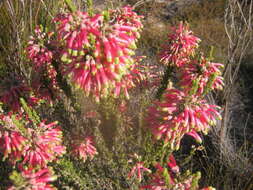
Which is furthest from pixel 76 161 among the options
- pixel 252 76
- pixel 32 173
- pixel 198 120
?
pixel 252 76

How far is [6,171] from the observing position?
2.93 meters

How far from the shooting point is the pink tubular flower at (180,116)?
4.91 ft

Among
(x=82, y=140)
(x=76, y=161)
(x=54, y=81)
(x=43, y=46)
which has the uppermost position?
(x=43, y=46)

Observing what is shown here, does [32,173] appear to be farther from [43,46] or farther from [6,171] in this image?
[6,171]

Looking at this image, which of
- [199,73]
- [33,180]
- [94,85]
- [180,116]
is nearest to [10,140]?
[33,180]

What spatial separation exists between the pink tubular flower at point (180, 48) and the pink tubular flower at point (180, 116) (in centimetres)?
65

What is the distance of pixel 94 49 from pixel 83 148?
1351 mm

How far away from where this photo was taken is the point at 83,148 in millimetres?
2285

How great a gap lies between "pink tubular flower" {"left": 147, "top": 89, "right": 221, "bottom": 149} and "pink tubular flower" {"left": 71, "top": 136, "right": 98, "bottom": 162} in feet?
3.10

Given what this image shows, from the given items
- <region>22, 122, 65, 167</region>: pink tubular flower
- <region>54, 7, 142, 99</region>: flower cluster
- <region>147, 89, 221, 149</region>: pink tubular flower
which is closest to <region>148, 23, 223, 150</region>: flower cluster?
<region>147, 89, 221, 149</region>: pink tubular flower

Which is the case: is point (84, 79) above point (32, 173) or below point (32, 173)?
above

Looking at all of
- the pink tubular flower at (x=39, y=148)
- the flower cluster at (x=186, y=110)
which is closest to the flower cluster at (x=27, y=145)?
the pink tubular flower at (x=39, y=148)

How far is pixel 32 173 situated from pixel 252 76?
239 inches

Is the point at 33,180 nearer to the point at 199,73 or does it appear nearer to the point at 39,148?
the point at 39,148
